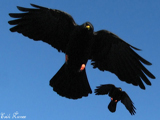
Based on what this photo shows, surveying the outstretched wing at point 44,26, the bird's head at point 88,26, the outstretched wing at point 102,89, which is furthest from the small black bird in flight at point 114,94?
the bird's head at point 88,26

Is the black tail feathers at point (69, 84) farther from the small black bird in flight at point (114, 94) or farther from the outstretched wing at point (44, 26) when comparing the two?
the small black bird in flight at point (114, 94)

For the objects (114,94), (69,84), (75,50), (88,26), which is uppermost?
(114,94)

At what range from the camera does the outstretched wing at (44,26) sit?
916 cm

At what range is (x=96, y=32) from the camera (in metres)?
9.08

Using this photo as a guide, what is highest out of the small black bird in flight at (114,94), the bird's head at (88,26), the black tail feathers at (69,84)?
the small black bird in flight at (114,94)

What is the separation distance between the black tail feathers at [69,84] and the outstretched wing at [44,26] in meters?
0.89

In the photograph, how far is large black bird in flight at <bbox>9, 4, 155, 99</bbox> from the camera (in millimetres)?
8922

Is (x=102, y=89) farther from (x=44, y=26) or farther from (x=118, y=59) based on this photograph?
(x=44, y=26)

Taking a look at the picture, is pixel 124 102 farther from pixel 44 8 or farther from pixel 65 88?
pixel 44 8

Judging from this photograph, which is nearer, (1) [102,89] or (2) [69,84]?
(2) [69,84]

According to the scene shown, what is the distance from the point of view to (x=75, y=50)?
8.77 m

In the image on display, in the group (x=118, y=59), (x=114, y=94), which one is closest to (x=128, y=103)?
(x=114, y=94)

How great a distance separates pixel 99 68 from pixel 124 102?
164 inches

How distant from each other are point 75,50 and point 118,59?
1647mm
